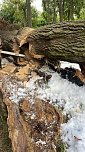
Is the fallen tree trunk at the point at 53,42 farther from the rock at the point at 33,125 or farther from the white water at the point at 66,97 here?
the rock at the point at 33,125

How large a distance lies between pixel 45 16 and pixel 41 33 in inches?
772

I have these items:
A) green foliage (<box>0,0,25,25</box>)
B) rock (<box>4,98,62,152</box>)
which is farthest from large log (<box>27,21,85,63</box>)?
green foliage (<box>0,0,25,25</box>)

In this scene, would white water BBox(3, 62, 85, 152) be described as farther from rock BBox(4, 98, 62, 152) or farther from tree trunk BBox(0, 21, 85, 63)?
tree trunk BBox(0, 21, 85, 63)

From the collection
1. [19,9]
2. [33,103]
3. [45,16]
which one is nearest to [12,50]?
[33,103]

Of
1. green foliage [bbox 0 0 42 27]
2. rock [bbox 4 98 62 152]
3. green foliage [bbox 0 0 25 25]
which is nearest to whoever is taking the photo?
rock [bbox 4 98 62 152]

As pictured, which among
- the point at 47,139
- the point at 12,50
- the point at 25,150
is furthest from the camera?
the point at 12,50

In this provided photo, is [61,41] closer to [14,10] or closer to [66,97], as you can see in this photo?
[66,97]

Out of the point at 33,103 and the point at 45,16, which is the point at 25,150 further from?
the point at 45,16

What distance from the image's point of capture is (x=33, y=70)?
18.8 feet

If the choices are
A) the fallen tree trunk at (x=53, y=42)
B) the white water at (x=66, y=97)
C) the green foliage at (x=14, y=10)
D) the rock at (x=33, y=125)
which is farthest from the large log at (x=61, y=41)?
the green foliage at (x=14, y=10)

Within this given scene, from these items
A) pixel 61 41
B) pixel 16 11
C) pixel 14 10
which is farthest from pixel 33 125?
pixel 14 10

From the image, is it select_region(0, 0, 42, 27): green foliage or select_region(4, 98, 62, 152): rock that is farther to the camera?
select_region(0, 0, 42, 27): green foliage

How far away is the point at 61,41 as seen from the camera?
18.1 feet

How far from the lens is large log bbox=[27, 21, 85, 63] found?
5.20 m
